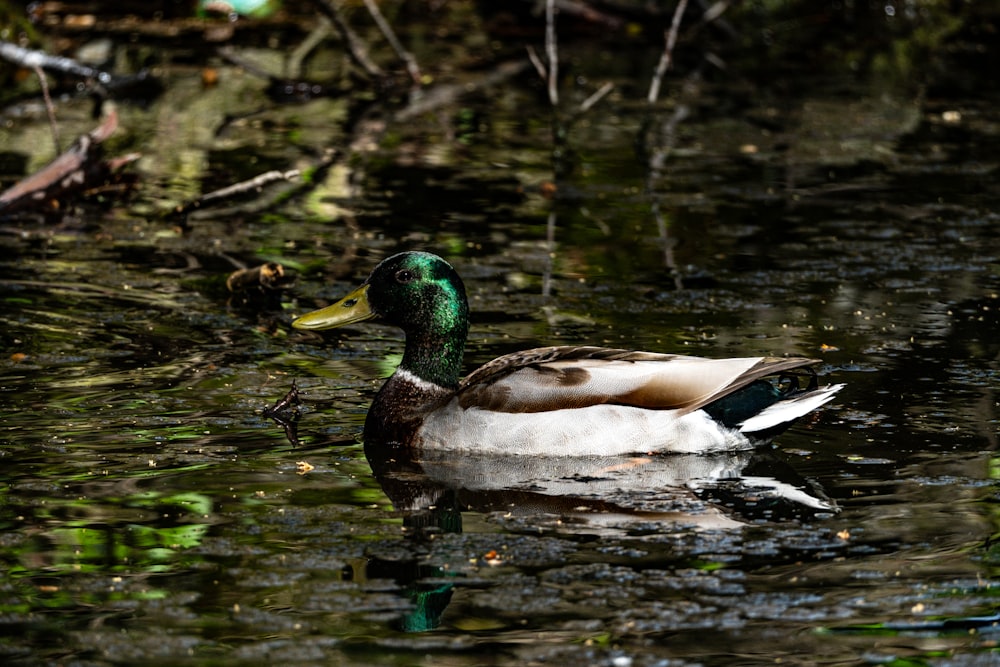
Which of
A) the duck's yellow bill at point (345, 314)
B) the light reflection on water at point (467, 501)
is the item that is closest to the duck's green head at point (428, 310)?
the duck's yellow bill at point (345, 314)

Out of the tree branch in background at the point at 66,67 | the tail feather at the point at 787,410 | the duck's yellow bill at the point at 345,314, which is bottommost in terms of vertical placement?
the tree branch in background at the point at 66,67

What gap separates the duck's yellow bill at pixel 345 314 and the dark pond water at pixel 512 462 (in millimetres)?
284

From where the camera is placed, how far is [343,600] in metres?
5.24

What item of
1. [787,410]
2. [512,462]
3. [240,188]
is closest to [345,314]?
[512,462]

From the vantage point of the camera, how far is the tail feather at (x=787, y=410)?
6715 millimetres

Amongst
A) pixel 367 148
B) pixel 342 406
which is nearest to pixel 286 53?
pixel 367 148

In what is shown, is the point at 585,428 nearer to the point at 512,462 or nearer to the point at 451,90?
the point at 512,462

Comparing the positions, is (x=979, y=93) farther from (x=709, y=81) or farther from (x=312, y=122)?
(x=312, y=122)

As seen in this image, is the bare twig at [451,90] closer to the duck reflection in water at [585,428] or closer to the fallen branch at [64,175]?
the fallen branch at [64,175]

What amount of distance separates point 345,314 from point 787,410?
203cm

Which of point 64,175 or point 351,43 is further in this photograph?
point 351,43

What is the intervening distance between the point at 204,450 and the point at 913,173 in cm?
792

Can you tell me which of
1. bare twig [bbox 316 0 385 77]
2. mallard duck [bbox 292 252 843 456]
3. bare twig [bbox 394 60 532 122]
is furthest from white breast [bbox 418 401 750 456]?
bare twig [bbox 394 60 532 122]

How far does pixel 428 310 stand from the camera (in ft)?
23.8
